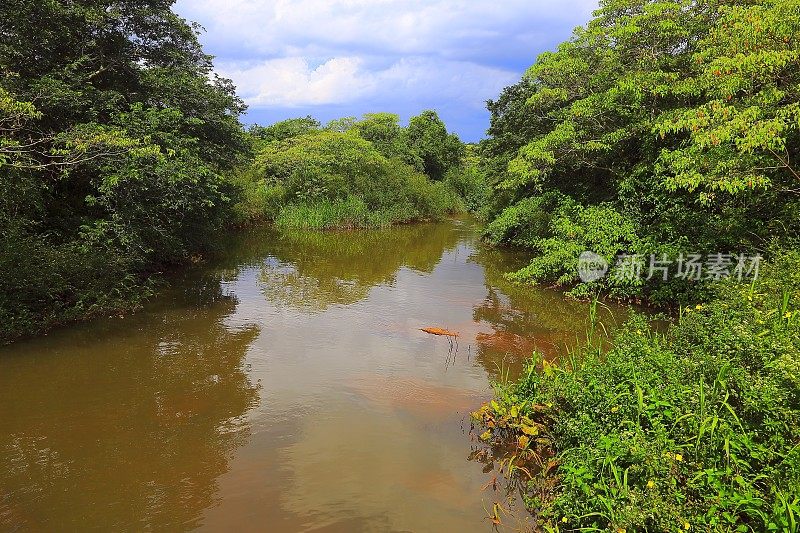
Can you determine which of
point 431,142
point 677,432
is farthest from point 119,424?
point 431,142

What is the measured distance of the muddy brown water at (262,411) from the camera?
4.50 meters

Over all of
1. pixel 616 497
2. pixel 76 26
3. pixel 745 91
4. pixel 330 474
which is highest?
pixel 76 26

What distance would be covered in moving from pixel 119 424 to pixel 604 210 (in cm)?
1021

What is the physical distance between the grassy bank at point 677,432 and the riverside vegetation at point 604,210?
20mm

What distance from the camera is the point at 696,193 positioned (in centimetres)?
1020

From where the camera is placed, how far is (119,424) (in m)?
5.85

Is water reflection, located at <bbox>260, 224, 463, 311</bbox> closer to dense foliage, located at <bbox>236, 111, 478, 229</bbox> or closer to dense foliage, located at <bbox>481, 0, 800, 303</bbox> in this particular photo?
dense foliage, located at <bbox>236, 111, 478, 229</bbox>

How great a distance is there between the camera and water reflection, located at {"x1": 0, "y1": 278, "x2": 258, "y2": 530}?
4.47m

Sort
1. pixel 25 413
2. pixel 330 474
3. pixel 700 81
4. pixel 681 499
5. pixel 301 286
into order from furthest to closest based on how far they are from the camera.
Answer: pixel 301 286 < pixel 700 81 < pixel 25 413 < pixel 330 474 < pixel 681 499

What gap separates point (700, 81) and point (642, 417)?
23.9ft

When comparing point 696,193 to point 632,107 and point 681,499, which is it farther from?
point 681,499

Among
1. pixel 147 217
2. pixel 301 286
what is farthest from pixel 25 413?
pixel 301 286

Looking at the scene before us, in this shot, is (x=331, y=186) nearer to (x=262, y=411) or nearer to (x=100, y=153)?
(x=100, y=153)

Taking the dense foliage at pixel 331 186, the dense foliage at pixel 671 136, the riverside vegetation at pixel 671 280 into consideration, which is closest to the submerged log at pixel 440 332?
the riverside vegetation at pixel 671 280
